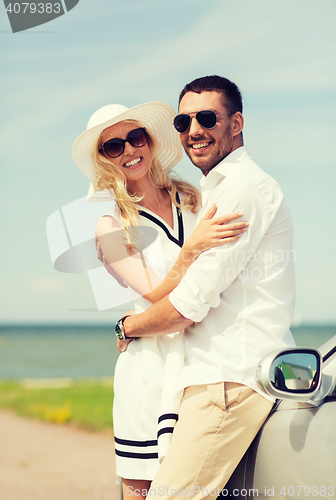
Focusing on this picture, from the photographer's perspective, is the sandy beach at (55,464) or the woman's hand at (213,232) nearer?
the woman's hand at (213,232)

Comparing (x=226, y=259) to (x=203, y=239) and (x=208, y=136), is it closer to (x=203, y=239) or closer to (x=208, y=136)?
(x=203, y=239)

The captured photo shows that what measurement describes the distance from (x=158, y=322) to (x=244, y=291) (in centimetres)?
39

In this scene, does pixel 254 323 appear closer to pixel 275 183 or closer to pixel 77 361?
pixel 275 183

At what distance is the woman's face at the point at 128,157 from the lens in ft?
8.51

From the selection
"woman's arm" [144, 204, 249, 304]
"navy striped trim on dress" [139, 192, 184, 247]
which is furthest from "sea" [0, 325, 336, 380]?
"woman's arm" [144, 204, 249, 304]

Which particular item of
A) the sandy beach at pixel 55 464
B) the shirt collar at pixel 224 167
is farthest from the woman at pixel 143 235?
the sandy beach at pixel 55 464

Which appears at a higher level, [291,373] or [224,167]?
[224,167]

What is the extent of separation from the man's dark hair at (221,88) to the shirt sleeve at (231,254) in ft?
1.60

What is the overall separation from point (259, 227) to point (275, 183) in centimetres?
20

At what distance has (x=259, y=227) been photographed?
72.1 inches

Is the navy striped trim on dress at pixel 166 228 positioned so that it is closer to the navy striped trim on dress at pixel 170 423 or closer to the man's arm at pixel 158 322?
the man's arm at pixel 158 322

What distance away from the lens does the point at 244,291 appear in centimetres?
183

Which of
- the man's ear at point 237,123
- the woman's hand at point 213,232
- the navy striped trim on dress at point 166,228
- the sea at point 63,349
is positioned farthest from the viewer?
the sea at point 63,349

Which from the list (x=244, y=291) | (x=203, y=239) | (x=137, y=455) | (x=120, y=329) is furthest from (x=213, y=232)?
(x=137, y=455)
